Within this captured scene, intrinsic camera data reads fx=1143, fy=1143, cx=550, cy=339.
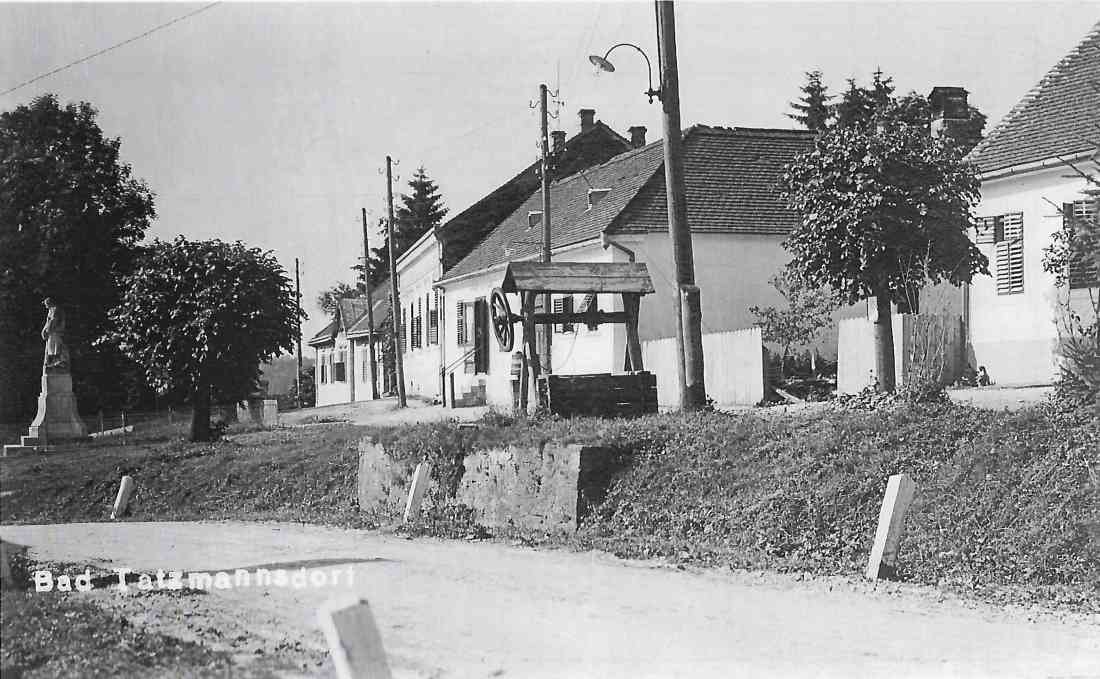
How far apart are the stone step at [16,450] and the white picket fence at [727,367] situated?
42.1 ft

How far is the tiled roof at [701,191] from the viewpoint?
28844mm

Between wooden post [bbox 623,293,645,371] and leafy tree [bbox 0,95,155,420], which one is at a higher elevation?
leafy tree [bbox 0,95,155,420]

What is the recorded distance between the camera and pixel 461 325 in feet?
130

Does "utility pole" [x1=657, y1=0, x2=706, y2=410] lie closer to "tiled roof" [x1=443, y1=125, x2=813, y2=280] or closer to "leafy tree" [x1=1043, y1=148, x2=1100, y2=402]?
"leafy tree" [x1=1043, y1=148, x2=1100, y2=402]

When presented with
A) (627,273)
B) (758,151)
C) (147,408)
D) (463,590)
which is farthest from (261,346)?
(463,590)

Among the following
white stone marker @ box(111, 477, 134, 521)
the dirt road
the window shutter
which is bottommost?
white stone marker @ box(111, 477, 134, 521)

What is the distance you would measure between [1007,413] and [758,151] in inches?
891

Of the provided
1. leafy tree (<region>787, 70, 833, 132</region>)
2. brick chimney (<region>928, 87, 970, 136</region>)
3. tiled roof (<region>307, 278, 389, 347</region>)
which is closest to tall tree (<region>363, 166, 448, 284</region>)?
tiled roof (<region>307, 278, 389, 347</region>)

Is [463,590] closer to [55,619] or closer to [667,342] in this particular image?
[55,619]

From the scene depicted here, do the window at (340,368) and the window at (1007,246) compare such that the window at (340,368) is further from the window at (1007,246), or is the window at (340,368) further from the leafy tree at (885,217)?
the leafy tree at (885,217)

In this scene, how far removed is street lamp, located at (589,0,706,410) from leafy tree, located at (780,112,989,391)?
148 inches

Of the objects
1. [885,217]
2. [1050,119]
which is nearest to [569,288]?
[885,217]

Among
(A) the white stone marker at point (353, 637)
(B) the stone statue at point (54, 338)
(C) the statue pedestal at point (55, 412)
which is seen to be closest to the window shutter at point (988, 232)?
(B) the stone statue at point (54, 338)

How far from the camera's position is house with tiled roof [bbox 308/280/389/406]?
201 feet
